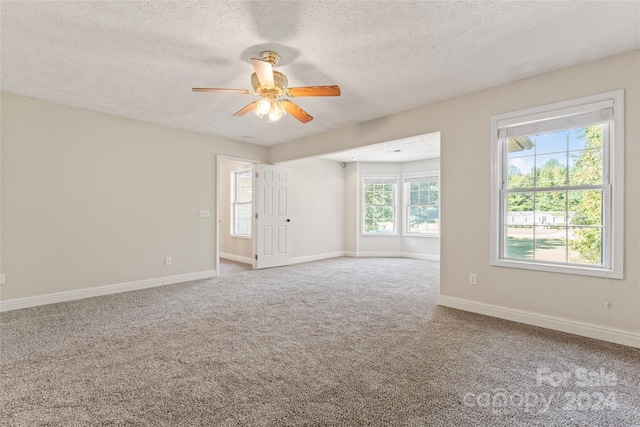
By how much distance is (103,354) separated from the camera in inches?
97.7

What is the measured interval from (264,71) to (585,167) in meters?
3.12

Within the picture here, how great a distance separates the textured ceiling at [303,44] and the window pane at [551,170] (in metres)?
0.87

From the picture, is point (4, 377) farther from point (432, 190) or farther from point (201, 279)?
point (432, 190)

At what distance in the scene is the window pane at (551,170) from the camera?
3.12 metres

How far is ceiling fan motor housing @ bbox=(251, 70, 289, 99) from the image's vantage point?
8.75 feet

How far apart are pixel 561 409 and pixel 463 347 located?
834 mm

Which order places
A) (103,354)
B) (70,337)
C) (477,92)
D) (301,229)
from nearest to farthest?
(103,354) → (70,337) → (477,92) → (301,229)

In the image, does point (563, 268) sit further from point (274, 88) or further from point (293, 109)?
point (274, 88)

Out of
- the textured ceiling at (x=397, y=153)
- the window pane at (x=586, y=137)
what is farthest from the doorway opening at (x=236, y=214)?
the window pane at (x=586, y=137)

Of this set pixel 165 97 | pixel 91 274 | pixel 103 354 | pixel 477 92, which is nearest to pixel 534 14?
pixel 477 92

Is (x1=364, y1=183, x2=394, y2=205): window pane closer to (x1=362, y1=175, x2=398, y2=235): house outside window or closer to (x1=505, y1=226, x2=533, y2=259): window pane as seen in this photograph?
(x1=362, y1=175, x2=398, y2=235): house outside window

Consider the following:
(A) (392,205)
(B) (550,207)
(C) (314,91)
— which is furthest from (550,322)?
(A) (392,205)

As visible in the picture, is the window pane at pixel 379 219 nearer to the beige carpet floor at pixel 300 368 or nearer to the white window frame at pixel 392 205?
the white window frame at pixel 392 205

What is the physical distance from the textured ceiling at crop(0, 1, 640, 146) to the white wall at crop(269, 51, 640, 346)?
20 cm
